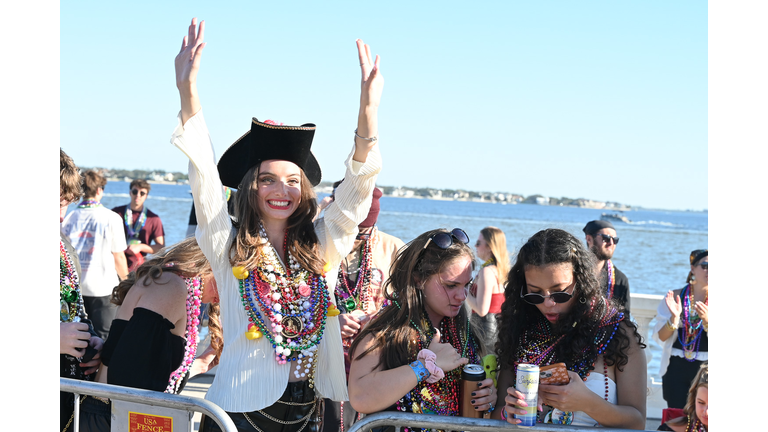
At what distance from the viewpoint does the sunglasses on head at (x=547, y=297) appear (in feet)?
8.30

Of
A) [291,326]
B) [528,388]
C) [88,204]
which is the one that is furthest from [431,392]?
[88,204]

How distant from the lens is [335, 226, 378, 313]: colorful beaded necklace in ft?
13.3

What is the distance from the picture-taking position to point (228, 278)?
2.67 meters

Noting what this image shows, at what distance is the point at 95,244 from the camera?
605 centimetres

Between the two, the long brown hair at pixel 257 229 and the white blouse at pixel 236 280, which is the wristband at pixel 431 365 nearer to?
the white blouse at pixel 236 280

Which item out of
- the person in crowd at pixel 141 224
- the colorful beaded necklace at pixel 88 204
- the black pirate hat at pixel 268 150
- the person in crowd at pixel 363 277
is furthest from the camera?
the person in crowd at pixel 141 224

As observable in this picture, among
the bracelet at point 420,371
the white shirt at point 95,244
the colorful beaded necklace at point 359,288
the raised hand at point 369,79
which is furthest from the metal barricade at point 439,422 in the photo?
the white shirt at point 95,244

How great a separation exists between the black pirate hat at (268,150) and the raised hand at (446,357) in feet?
3.24
